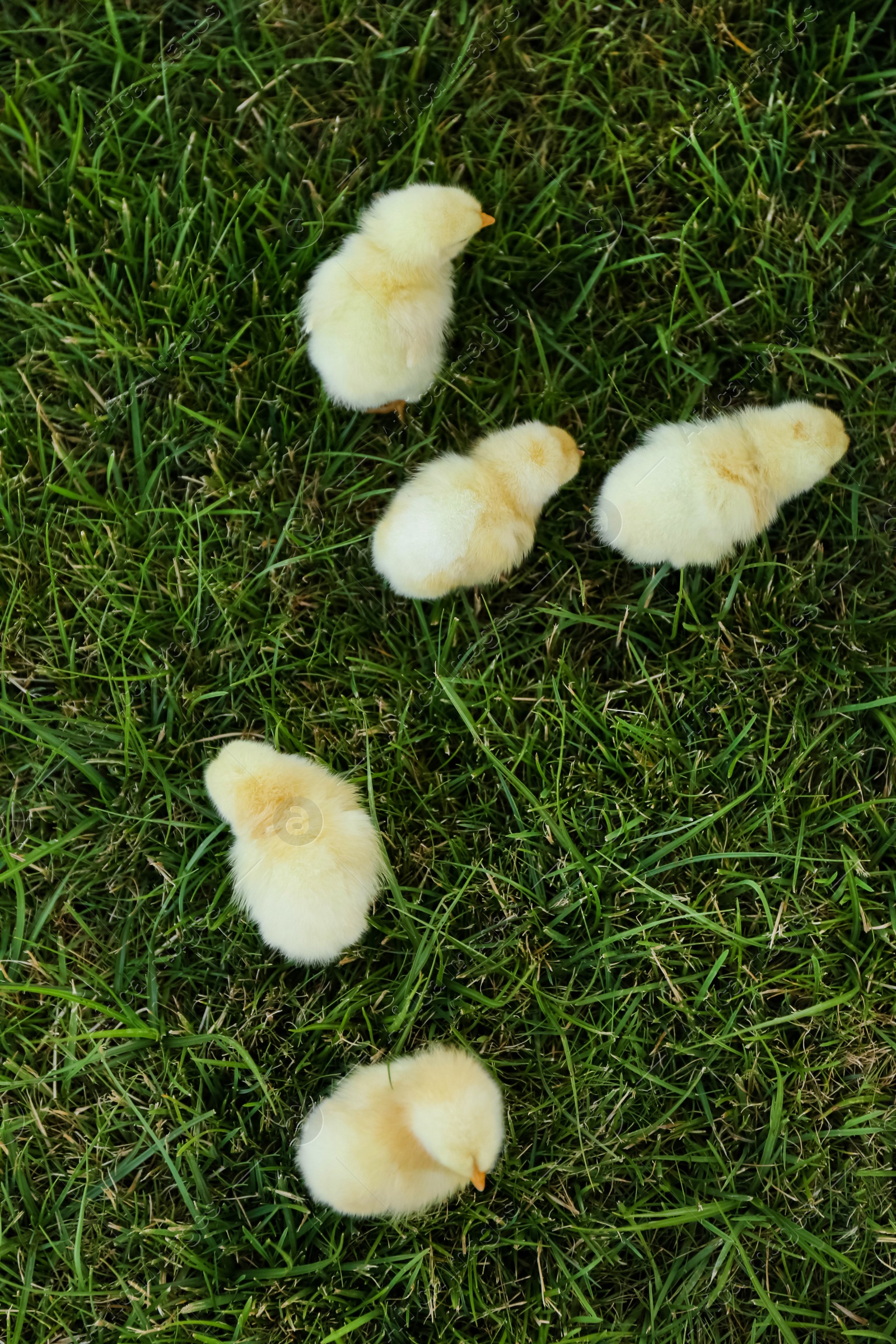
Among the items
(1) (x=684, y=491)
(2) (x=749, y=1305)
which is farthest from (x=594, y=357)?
(2) (x=749, y=1305)

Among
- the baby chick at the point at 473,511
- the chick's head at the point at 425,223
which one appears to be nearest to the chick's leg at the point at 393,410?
the baby chick at the point at 473,511

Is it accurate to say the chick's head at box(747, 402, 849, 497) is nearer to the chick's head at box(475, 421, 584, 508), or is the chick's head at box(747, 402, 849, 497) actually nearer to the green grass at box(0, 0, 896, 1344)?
the green grass at box(0, 0, 896, 1344)

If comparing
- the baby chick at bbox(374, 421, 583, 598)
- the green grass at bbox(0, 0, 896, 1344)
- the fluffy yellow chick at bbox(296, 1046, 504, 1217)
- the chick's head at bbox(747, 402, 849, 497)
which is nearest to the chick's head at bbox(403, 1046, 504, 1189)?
the fluffy yellow chick at bbox(296, 1046, 504, 1217)

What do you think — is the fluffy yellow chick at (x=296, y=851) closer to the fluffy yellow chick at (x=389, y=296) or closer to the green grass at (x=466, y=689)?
the green grass at (x=466, y=689)

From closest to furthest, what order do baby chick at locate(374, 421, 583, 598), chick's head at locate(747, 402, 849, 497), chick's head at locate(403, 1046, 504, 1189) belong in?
chick's head at locate(403, 1046, 504, 1189) → baby chick at locate(374, 421, 583, 598) → chick's head at locate(747, 402, 849, 497)

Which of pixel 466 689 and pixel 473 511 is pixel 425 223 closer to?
pixel 473 511

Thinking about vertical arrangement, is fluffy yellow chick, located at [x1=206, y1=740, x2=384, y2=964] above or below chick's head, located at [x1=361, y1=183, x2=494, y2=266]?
below

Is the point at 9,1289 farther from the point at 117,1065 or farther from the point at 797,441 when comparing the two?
the point at 797,441
